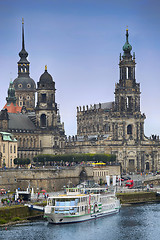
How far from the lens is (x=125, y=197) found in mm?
144500

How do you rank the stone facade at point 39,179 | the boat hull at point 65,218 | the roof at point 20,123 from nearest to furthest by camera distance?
the boat hull at point 65,218, the stone facade at point 39,179, the roof at point 20,123

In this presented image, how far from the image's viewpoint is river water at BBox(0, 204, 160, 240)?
4117 inches

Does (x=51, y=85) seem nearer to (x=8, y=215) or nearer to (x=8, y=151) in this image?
→ (x=8, y=151)

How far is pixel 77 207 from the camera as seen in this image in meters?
116

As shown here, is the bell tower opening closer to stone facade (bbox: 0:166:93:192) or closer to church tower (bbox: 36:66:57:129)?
church tower (bbox: 36:66:57:129)

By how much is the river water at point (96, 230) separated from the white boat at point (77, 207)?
45.0 inches

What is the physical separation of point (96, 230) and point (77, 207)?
673 cm

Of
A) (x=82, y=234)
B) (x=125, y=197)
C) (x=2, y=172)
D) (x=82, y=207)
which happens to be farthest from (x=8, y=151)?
(x=82, y=234)

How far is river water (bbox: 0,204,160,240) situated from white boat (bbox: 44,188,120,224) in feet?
3.75

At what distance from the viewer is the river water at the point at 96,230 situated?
104562 mm

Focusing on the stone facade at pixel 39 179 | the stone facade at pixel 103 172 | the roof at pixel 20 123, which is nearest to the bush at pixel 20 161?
the stone facade at pixel 39 179

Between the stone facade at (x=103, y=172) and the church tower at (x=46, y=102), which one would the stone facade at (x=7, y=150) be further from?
the church tower at (x=46, y=102)

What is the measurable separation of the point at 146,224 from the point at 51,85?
84575 millimetres

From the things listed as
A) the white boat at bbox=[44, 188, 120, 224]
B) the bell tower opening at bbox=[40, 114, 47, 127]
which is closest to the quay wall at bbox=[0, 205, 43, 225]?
the white boat at bbox=[44, 188, 120, 224]
